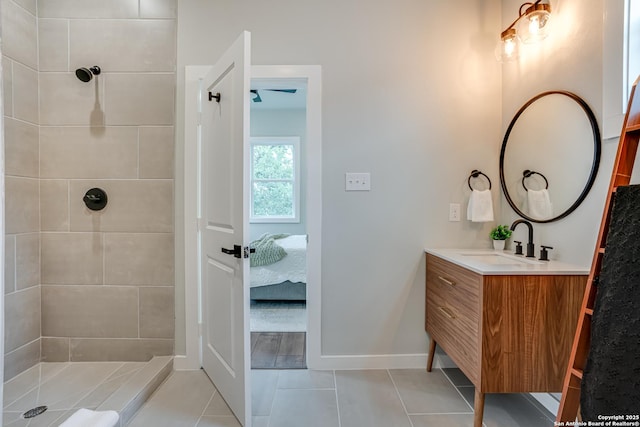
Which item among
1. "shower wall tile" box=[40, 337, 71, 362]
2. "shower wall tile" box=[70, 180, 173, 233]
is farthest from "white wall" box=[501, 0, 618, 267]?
"shower wall tile" box=[40, 337, 71, 362]

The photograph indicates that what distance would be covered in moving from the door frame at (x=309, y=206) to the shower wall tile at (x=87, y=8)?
562 mm

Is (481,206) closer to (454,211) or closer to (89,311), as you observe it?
(454,211)

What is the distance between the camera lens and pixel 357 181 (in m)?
2.19

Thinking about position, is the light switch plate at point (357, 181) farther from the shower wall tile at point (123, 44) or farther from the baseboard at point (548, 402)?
the baseboard at point (548, 402)

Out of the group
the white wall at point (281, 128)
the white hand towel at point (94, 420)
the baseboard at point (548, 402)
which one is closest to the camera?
the white hand towel at point (94, 420)

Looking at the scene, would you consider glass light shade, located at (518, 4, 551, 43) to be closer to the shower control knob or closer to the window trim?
the window trim

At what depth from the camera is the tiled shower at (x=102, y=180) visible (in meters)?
2.09

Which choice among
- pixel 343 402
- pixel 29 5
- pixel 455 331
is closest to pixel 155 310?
pixel 343 402

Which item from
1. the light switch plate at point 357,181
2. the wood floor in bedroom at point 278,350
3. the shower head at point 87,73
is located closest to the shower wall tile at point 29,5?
the shower head at point 87,73

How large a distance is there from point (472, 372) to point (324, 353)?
0.99m

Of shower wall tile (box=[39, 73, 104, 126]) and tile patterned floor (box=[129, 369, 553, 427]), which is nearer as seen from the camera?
tile patterned floor (box=[129, 369, 553, 427])

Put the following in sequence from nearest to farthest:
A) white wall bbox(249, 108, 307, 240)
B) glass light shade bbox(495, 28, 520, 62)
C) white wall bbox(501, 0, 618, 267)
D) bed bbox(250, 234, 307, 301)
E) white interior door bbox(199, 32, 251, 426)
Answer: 1. white wall bbox(501, 0, 618, 267)
2. white interior door bbox(199, 32, 251, 426)
3. glass light shade bbox(495, 28, 520, 62)
4. bed bbox(250, 234, 307, 301)
5. white wall bbox(249, 108, 307, 240)

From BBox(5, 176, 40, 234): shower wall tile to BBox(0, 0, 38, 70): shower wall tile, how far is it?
2.52ft

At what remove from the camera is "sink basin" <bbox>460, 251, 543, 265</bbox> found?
5.53 ft
